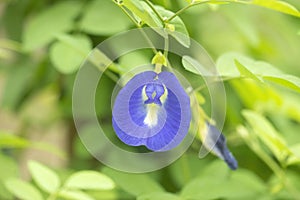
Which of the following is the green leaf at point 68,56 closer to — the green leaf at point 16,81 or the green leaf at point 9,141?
the green leaf at point 9,141

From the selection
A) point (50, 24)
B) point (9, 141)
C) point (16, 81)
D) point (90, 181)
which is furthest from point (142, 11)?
point (16, 81)

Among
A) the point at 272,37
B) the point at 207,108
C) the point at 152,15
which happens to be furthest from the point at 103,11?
the point at 272,37

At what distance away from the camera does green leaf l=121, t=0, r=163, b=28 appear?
676mm

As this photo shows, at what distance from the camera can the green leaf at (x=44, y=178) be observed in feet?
3.19

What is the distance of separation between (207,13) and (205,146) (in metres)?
0.87

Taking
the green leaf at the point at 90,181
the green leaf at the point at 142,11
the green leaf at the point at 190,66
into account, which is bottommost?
the green leaf at the point at 90,181

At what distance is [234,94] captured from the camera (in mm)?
1482

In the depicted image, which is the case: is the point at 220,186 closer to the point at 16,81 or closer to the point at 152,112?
the point at 152,112

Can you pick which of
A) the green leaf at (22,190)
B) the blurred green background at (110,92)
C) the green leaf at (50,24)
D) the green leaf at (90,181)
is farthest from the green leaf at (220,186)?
the green leaf at (50,24)

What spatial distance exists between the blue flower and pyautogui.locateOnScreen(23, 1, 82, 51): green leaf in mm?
556

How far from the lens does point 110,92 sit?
1.35 metres

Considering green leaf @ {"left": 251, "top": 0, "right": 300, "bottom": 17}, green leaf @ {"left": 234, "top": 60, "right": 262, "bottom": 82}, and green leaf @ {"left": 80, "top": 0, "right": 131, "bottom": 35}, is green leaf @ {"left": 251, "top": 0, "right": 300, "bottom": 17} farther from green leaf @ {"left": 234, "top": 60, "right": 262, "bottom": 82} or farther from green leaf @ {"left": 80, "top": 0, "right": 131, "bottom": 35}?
green leaf @ {"left": 80, "top": 0, "right": 131, "bottom": 35}

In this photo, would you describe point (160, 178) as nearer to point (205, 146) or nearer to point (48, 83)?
point (48, 83)

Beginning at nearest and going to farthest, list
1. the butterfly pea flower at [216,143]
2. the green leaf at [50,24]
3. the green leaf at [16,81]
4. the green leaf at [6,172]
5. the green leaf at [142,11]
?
the green leaf at [142,11]
the butterfly pea flower at [216,143]
the green leaf at [6,172]
the green leaf at [50,24]
the green leaf at [16,81]
